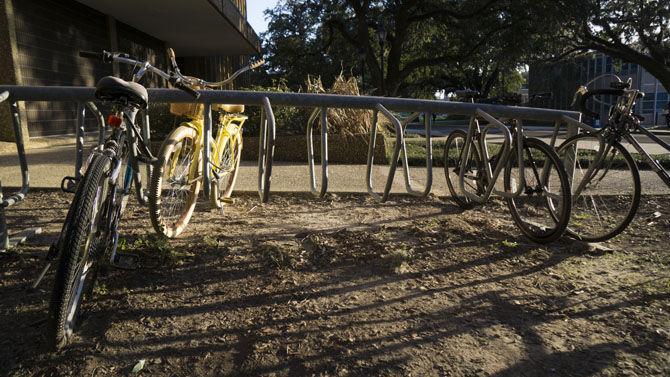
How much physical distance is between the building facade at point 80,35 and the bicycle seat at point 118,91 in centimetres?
544

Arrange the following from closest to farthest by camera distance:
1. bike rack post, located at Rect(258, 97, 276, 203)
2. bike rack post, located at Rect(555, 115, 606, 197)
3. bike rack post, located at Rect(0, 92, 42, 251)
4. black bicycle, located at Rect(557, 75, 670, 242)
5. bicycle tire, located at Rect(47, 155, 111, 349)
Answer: bicycle tire, located at Rect(47, 155, 111, 349)
bike rack post, located at Rect(258, 97, 276, 203)
bike rack post, located at Rect(0, 92, 42, 251)
black bicycle, located at Rect(557, 75, 670, 242)
bike rack post, located at Rect(555, 115, 606, 197)

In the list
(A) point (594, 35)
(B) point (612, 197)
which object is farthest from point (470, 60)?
(B) point (612, 197)

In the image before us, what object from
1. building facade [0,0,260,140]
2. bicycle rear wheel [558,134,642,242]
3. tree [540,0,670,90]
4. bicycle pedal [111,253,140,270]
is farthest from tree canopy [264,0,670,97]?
bicycle pedal [111,253,140,270]

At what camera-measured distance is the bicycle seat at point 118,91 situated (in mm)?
2275

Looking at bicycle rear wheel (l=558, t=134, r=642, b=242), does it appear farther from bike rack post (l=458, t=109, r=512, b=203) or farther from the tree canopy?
the tree canopy

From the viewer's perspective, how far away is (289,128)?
8.39 m

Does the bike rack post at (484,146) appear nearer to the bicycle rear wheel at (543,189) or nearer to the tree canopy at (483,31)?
the bicycle rear wheel at (543,189)

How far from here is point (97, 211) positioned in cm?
220

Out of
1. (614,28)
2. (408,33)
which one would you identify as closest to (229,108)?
(408,33)

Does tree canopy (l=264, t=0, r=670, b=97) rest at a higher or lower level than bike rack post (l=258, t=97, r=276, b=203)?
higher

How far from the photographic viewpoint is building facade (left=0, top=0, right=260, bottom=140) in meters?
8.95

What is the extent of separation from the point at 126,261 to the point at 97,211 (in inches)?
31.8

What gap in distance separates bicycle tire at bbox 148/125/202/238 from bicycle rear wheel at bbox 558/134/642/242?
120 inches

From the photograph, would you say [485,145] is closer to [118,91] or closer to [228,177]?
[228,177]
